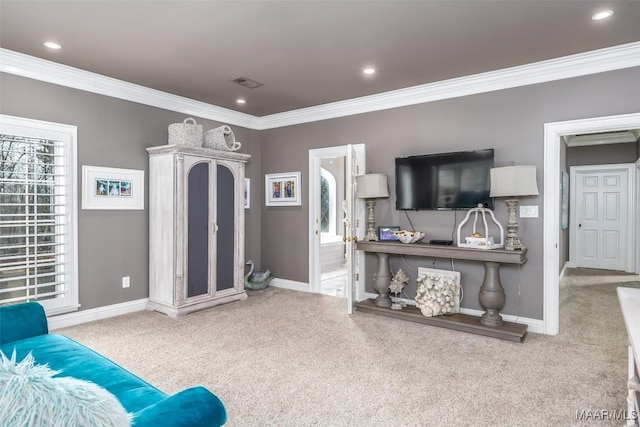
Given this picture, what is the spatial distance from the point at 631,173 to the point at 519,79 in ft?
16.0

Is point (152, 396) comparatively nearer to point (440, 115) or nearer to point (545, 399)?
point (545, 399)

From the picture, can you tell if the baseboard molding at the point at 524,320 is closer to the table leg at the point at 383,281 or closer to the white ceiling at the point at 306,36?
the table leg at the point at 383,281

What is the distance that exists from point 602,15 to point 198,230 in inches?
161

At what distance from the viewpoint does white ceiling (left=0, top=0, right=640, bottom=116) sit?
8.59 ft

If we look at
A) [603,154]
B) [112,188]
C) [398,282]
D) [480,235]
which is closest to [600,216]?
[603,154]

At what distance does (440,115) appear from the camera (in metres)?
4.28

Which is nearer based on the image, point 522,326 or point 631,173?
point 522,326

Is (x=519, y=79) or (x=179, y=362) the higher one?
(x=519, y=79)

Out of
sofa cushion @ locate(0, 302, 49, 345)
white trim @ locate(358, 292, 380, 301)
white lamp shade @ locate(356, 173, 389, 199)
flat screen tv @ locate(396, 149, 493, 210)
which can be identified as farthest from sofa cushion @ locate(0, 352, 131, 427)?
white trim @ locate(358, 292, 380, 301)

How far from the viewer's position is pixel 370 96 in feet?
15.4

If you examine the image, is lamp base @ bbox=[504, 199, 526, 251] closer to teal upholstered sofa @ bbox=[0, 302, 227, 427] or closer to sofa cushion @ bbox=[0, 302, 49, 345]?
teal upholstered sofa @ bbox=[0, 302, 227, 427]

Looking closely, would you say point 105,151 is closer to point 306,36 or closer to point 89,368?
point 306,36

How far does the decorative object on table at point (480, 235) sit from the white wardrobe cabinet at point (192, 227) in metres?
2.66

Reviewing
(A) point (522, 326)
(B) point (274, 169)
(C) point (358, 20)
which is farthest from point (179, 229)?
(A) point (522, 326)
